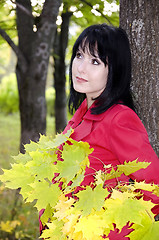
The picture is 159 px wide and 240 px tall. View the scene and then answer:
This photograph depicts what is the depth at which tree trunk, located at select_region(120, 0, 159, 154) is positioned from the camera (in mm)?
2014

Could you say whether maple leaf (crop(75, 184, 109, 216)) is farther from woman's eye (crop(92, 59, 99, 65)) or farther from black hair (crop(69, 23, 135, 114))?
woman's eye (crop(92, 59, 99, 65))

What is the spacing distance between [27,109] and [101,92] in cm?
276

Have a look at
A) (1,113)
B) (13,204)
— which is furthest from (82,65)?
(1,113)

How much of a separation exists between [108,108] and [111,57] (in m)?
0.29

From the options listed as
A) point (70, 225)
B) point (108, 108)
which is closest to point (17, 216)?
point (108, 108)

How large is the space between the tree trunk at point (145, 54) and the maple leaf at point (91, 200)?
107 cm

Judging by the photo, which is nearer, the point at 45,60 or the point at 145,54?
the point at 145,54

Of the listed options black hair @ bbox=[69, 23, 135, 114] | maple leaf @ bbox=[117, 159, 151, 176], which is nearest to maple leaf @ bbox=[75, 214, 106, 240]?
maple leaf @ bbox=[117, 159, 151, 176]

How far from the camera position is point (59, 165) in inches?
46.0

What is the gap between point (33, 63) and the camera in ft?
13.7

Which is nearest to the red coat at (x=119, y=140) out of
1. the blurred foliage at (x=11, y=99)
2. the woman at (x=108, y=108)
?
the woman at (x=108, y=108)

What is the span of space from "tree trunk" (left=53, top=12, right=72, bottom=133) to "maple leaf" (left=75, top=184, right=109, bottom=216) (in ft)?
19.0

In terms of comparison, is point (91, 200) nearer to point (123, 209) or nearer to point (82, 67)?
point (123, 209)

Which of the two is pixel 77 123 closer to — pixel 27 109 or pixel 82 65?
pixel 82 65
